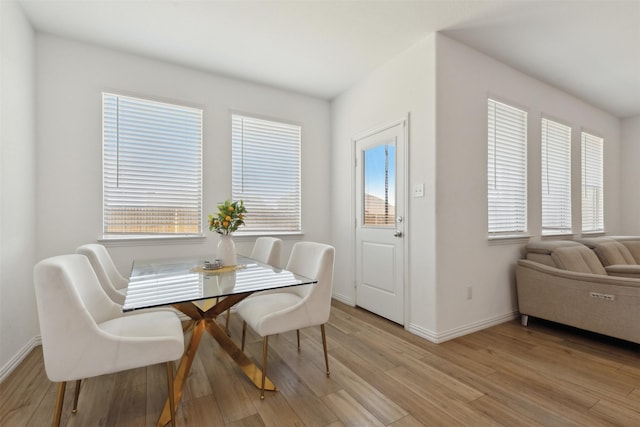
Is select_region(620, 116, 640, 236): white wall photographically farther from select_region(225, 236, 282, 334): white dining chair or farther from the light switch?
select_region(225, 236, 282, 334): white dining chair

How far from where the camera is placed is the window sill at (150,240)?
287 cm

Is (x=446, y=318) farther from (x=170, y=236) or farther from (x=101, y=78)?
(x=101, y=78)

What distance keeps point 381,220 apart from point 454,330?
1.30m

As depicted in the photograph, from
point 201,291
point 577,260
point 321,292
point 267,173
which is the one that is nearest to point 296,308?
point 321,292

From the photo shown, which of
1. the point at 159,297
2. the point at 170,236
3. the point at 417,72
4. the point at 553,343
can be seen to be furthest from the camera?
the point at 170,236

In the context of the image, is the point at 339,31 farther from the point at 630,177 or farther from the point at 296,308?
the point at 630,177

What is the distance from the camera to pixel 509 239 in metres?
3.21

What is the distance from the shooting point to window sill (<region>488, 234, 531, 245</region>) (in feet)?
10.1

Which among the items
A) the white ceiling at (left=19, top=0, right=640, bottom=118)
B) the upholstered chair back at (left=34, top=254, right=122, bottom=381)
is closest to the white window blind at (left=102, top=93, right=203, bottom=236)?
the white ceiling at (left=19, top=0, right=640, bottom=118)

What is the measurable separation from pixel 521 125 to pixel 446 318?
2.40 metres

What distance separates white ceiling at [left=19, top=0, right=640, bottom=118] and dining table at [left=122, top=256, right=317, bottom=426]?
2086 mm

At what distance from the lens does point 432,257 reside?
2.70m

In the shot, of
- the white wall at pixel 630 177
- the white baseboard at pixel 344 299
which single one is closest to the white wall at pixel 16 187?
the white baseboard at pixel 344 299

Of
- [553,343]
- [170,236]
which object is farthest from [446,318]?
[170,236]
